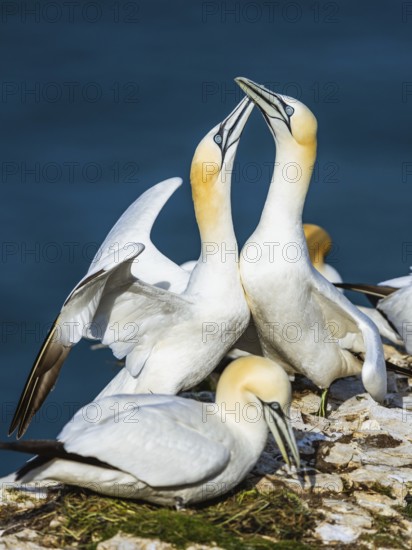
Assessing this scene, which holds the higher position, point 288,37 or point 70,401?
point 288,37

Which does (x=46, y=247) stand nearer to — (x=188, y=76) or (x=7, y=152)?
(x=7, y=152)

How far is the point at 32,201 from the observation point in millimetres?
12117

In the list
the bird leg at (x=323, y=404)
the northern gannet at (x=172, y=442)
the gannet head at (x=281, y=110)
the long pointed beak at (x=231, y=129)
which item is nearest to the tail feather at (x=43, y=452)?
the northern gannet at (x=172, y=442)

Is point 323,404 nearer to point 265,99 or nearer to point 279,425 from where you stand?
point 279,425

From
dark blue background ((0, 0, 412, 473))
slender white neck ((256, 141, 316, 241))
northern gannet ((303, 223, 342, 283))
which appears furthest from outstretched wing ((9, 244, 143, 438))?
northern gannet ((303, 223, 342, 283))

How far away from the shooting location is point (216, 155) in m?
7.13

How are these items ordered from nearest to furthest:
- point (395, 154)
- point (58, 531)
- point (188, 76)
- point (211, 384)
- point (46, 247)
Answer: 1. point (58, 531)
2. point (211, 384)
3. point (46, 247)
4. point (395, 154)
5. point (188, 76)

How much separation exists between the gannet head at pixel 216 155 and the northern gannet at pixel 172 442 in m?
1.28

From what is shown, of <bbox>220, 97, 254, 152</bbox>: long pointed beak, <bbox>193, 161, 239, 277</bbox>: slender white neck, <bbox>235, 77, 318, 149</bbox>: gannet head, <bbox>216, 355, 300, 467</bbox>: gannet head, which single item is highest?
<bbox>235, 77, 318, 149</bbox>: gannet head

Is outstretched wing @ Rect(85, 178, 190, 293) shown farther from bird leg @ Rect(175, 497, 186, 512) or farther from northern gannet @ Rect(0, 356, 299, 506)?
bird leg @ Rect(175, 497, 186, 512)

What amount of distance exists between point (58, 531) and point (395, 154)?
770cm

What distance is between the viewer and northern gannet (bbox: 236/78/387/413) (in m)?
7.12

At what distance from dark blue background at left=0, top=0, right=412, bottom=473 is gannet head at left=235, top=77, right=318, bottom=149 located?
3556 millimetres

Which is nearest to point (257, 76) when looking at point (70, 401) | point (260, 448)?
point (70, 401)
